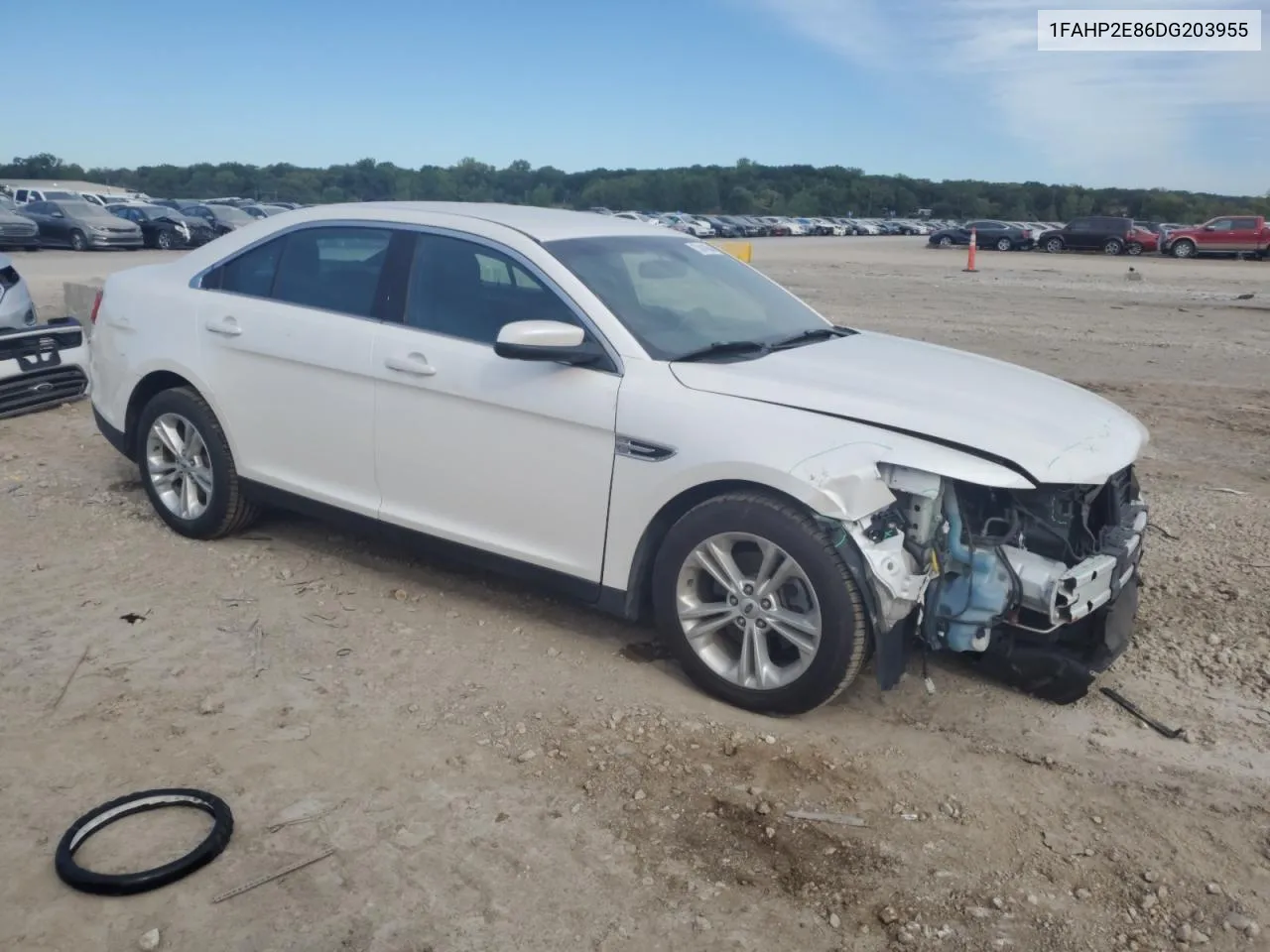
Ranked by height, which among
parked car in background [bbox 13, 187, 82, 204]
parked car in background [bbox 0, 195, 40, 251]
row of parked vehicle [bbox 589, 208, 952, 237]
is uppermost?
row of parked vehicle [bbox 589, 208, 952, 237]

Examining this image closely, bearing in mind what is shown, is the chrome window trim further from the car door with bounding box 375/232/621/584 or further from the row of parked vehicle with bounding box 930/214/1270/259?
the row of parked vehicle with bounding box 930/214/1270/259

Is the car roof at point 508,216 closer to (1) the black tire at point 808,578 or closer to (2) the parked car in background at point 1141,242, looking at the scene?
(1) the black tire at point 808,578

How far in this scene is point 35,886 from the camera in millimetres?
2982

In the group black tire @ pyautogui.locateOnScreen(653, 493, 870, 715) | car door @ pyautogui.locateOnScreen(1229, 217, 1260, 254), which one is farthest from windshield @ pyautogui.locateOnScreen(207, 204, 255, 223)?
black tire @ pyautogui.locateOnScreen(653, 493, 870, 715)

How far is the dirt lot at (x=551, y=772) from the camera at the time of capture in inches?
115

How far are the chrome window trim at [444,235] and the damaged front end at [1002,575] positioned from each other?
3.94ft

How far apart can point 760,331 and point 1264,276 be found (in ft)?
90.7

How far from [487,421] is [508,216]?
1095 millimetres

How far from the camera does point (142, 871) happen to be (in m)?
3.06

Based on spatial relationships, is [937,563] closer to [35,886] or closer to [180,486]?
[35,886]

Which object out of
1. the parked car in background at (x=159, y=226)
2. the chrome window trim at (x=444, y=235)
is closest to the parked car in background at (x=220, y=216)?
the parked car in background at (x=159, y=226)

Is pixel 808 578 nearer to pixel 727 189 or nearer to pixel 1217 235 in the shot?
pixel 1217 235

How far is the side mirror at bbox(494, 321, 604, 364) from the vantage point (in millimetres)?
4094

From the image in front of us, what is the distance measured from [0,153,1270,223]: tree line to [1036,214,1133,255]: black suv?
40694mm
